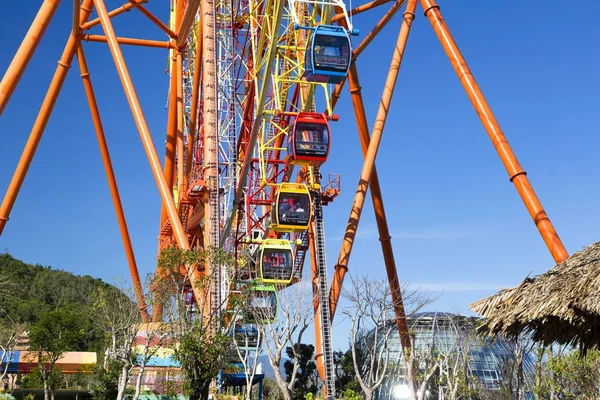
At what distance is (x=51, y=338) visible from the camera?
116ft

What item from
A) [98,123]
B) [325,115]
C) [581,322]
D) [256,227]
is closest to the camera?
[581,322]

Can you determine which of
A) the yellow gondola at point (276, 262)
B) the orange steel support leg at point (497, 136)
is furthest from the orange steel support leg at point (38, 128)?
the orange steel support leg at point (497, 136)

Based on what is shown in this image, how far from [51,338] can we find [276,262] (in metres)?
13.7

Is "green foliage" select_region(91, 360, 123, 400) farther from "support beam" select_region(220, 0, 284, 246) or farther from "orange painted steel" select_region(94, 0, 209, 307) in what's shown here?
"orange painted steel" select_region(94, 0, 209, 307)

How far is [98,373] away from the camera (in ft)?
97.4

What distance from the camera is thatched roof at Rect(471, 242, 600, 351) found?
8.92m

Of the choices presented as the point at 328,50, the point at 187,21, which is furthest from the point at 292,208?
the point at 187,21

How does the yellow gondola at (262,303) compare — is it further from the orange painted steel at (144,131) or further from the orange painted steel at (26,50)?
the orange painted steel at (26,50)

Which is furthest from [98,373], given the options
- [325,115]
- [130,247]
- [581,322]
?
[581,322]

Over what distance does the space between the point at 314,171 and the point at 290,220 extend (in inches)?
102

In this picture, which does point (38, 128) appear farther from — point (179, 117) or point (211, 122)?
point (179, 117)

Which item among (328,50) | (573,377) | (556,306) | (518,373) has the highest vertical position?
(328,50)

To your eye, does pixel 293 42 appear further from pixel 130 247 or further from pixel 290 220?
pixel 130 247

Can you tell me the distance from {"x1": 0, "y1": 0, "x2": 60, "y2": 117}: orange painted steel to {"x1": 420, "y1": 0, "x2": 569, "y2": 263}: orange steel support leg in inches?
414
